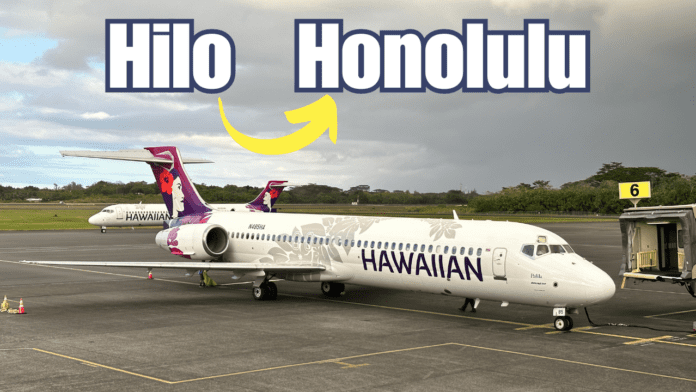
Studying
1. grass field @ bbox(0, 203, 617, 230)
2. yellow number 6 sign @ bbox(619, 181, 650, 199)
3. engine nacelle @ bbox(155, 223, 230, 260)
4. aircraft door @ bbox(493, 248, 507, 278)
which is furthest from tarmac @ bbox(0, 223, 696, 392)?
grass field @ bbox(0, 203, 617, 230)

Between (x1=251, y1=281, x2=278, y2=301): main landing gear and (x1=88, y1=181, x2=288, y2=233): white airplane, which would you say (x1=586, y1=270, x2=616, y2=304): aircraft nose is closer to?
(x1=251, y1=281, x2=278, y2=301): main landing gear

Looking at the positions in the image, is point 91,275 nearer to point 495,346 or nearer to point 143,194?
point 495,346

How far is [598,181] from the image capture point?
185875 millimetres

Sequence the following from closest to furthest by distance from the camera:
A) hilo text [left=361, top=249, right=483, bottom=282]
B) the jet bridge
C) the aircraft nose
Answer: the aircraft nose < hilo text [left=361, top=249, right=483, bottom=282] < the jet bridge

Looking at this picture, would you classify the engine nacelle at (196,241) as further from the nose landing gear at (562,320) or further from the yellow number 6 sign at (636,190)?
the yellow number 6 sign at (636,190)

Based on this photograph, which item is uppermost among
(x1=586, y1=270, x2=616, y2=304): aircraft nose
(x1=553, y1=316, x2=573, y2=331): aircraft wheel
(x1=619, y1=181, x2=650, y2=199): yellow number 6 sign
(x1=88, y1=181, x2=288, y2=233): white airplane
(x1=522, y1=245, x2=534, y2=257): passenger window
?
(x1=619, y1=181, x2=650, y2=199): yellow number 6 sign

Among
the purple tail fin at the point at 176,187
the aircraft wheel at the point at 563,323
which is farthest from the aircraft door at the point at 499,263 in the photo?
the purple tail fin at the point at 176,187

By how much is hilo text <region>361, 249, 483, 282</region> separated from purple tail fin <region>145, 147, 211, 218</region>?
1210 centimetres

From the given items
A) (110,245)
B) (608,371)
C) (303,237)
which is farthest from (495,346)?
(110,245)

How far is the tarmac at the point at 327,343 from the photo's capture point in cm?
1405

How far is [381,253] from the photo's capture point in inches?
936

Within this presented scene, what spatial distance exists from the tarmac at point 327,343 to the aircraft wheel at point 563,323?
41cm

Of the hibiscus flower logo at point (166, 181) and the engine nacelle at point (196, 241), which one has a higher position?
the hibiscus flower logo at point (166, 181)

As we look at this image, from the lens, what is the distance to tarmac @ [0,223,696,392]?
46.1ft
